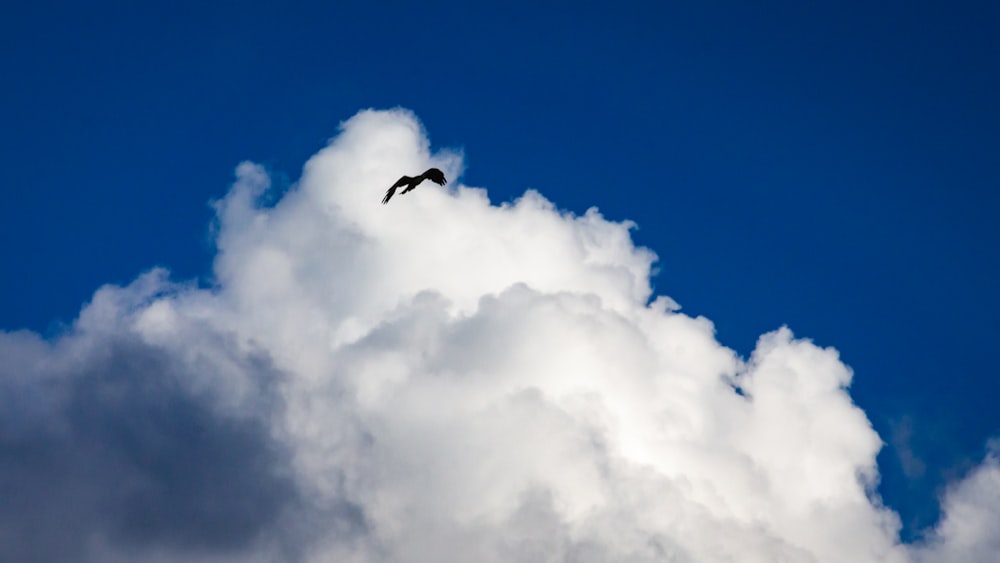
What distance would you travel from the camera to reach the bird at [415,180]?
3729 centimetres

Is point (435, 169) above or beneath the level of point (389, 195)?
above

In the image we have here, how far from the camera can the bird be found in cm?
3729

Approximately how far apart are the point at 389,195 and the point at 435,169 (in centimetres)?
357

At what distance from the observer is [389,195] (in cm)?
3753

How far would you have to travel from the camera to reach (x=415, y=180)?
38.3 metres

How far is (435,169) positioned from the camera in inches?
1550
